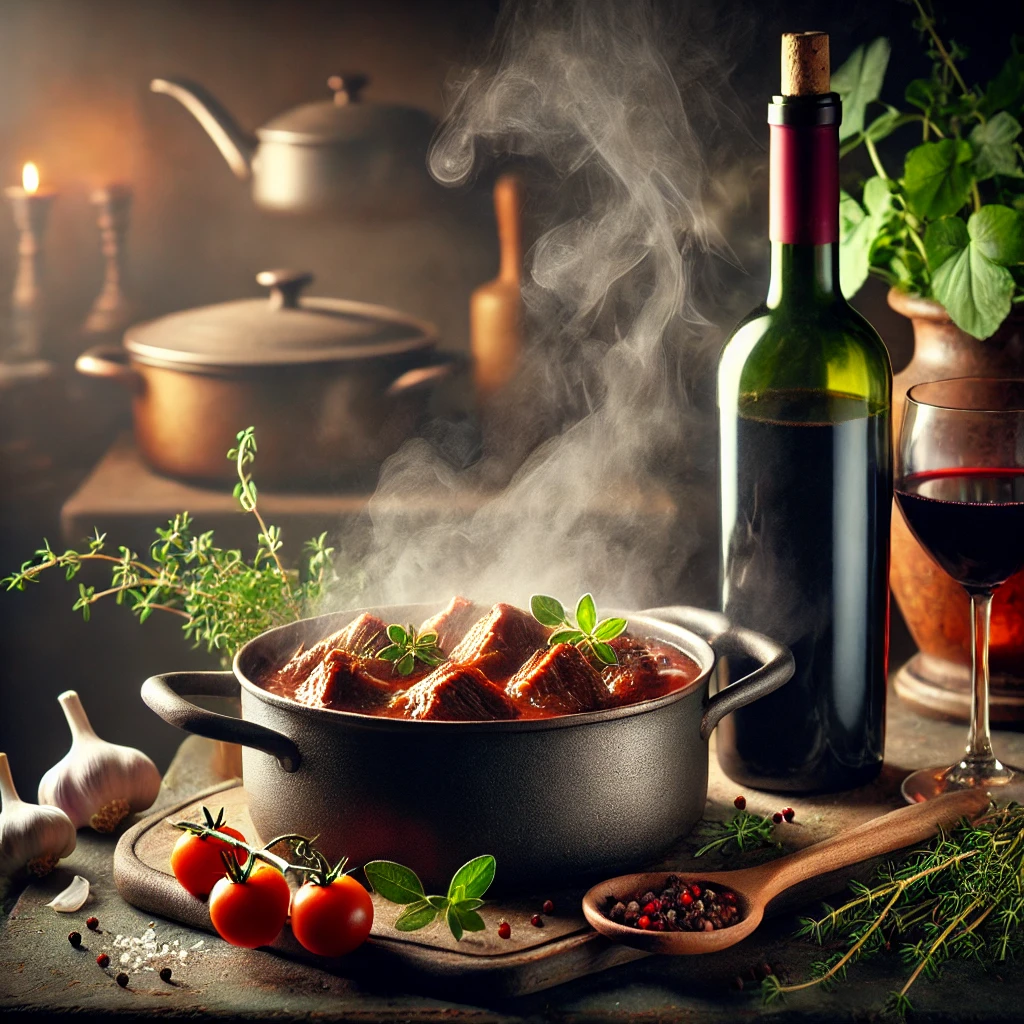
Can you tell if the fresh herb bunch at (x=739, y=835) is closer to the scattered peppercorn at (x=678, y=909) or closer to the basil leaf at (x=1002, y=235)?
the scattered peppercorn at (x=678, y=909)

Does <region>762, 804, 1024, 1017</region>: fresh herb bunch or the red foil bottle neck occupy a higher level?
the red foil bottle neck

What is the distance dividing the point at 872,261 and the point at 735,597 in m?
0.63

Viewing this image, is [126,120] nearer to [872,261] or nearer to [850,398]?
[872,261]

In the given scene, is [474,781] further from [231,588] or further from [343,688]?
[231,588]

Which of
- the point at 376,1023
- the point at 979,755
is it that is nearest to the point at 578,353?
the point at 979,755

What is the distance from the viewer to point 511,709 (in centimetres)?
132

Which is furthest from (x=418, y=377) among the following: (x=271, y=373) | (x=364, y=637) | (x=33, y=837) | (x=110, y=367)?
(x=33, y=837)

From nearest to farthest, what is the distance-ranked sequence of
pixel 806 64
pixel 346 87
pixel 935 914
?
Answer: pixel 935 914, pixel 806 64, pixel 346 87

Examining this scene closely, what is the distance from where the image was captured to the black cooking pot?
1.26 metres

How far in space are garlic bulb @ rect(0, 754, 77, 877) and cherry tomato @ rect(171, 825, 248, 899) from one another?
0.73 ft

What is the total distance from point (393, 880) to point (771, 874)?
15.1 inches

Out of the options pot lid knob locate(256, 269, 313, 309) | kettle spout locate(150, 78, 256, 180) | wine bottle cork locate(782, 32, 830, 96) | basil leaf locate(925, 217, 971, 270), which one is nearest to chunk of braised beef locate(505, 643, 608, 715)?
wine bottle cork locate(782, 32, 830, 96)

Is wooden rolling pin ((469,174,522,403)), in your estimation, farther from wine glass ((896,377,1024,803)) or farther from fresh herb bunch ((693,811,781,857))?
fresh herb bunch ((693,811,781,857))

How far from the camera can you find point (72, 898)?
4.56 feet
